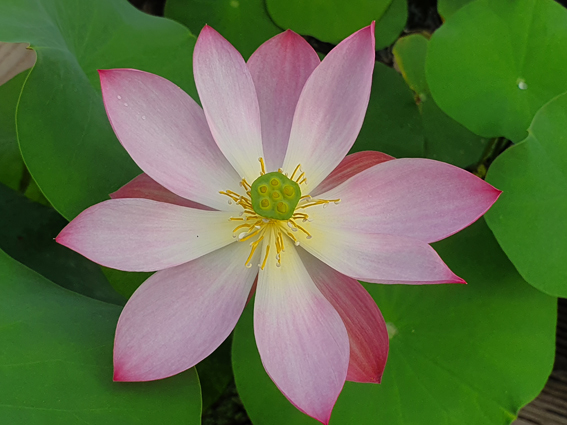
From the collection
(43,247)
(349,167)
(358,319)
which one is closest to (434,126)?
(349,167)

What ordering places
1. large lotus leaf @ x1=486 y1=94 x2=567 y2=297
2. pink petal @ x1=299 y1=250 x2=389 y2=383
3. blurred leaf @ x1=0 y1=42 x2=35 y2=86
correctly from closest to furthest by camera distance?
pink petal @ x1=299 y1=250 x2=389 y2=383 < large lotus leaf @ x1=486 y1=94 x2=567 y2=297 < blurred leaf @ x1=0 y1=42 x2=35 y2=86

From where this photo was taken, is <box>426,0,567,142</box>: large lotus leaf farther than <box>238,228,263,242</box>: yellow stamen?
Yes

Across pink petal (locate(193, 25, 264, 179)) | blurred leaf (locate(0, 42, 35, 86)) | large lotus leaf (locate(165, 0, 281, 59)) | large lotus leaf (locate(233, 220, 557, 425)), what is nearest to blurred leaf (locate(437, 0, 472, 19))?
large lotus leaf (locate(165, 0, 281, 59))

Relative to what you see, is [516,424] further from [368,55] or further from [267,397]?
[368,55]

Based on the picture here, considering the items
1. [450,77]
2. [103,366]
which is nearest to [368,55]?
[450,77]

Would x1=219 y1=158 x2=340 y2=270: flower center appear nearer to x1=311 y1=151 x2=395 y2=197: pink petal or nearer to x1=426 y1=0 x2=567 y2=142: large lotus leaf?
x1=311 y1=151 x2=395 y2=197: pink petal

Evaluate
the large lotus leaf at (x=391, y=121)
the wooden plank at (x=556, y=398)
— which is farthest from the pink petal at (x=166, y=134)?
the wooden plank at (x=556, y=398)

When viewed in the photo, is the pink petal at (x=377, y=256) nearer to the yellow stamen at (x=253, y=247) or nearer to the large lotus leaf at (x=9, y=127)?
the yellow stamen at (x=253, y=247)
